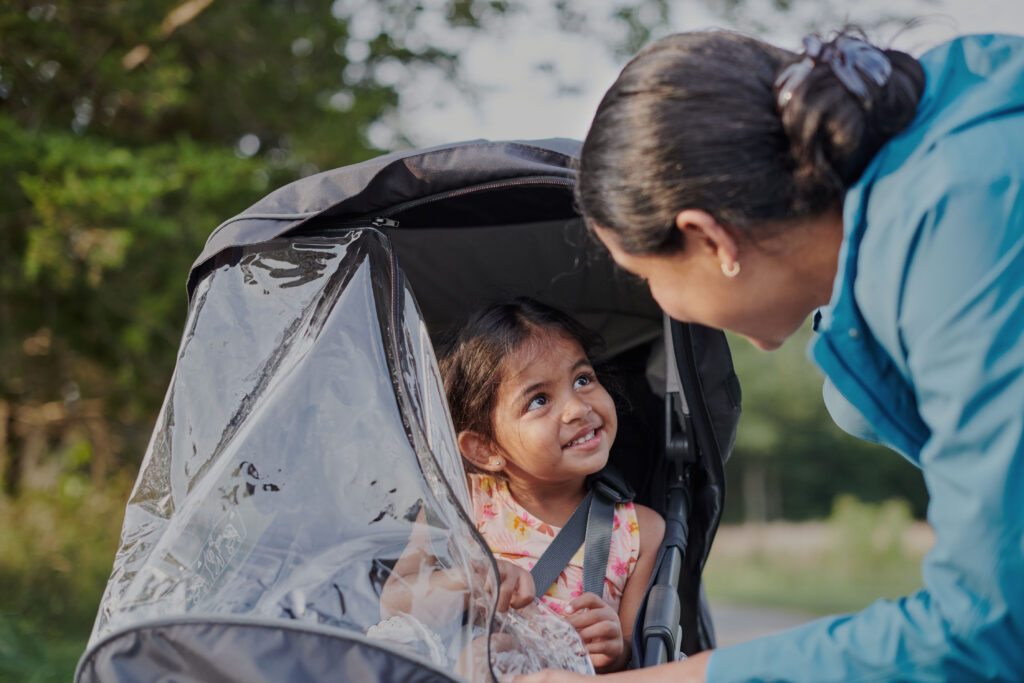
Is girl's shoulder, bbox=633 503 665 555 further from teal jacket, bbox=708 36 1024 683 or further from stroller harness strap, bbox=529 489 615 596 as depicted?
teal jacket, bbox=708 36 1024 683

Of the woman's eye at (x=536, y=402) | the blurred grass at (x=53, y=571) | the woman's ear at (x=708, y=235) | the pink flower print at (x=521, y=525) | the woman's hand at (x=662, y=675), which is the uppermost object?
the woman's ear at (x=708, y=235)

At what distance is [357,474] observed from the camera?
5.37 ft

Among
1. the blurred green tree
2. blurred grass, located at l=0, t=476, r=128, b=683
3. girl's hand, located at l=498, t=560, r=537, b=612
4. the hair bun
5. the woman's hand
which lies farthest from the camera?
the blurred green tree

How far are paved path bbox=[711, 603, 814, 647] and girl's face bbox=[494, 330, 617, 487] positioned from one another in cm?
525

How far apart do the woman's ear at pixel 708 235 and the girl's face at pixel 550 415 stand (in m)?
1.07

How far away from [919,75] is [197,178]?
198 inches

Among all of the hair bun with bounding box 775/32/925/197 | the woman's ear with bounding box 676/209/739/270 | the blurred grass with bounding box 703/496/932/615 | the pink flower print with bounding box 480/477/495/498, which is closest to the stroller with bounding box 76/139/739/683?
the pink flower print with bounding box 480/477/495/498

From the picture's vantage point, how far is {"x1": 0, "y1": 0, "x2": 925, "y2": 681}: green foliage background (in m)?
5.16

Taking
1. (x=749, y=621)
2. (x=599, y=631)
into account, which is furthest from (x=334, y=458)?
(x=749, y=621)

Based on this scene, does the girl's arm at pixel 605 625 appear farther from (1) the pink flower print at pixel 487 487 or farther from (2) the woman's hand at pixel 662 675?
(2) the woman's hand at pixel 662 675

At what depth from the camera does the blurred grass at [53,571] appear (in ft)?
14.2

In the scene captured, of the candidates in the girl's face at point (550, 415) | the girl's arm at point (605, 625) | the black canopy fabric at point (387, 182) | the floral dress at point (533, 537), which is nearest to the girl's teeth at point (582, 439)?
the girl's face at point (550, 415)

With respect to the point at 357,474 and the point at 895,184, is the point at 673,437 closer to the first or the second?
the point at 357,474

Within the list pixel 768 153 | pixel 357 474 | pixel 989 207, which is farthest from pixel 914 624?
pixel 357 474
